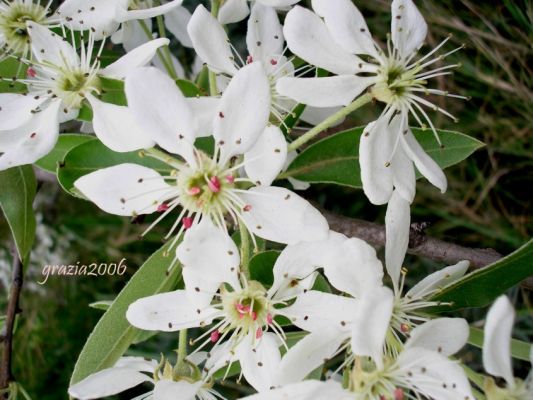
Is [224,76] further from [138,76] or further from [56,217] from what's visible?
[56,217]

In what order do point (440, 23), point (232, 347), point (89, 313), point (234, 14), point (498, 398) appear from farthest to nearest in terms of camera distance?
point (89, 313)
point (440, 23)
point (234, 14)
point (232, 347)
point (498, 398)

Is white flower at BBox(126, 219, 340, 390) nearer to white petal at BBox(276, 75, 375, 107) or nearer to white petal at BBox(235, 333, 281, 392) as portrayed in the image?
white petal at BBox(235, 333, 281, 392)

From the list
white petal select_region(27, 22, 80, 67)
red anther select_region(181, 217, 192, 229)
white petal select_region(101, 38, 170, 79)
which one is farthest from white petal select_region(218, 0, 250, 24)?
red anther select_region(181, 217, 192, 229)

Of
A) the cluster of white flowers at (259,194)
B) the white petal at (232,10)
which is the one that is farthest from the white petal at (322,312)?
the white petal at (232,10)

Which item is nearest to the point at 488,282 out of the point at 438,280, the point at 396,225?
the point at 438,280

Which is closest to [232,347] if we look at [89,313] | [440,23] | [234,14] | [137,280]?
[137,280]

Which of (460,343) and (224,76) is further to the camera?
(224,76)
